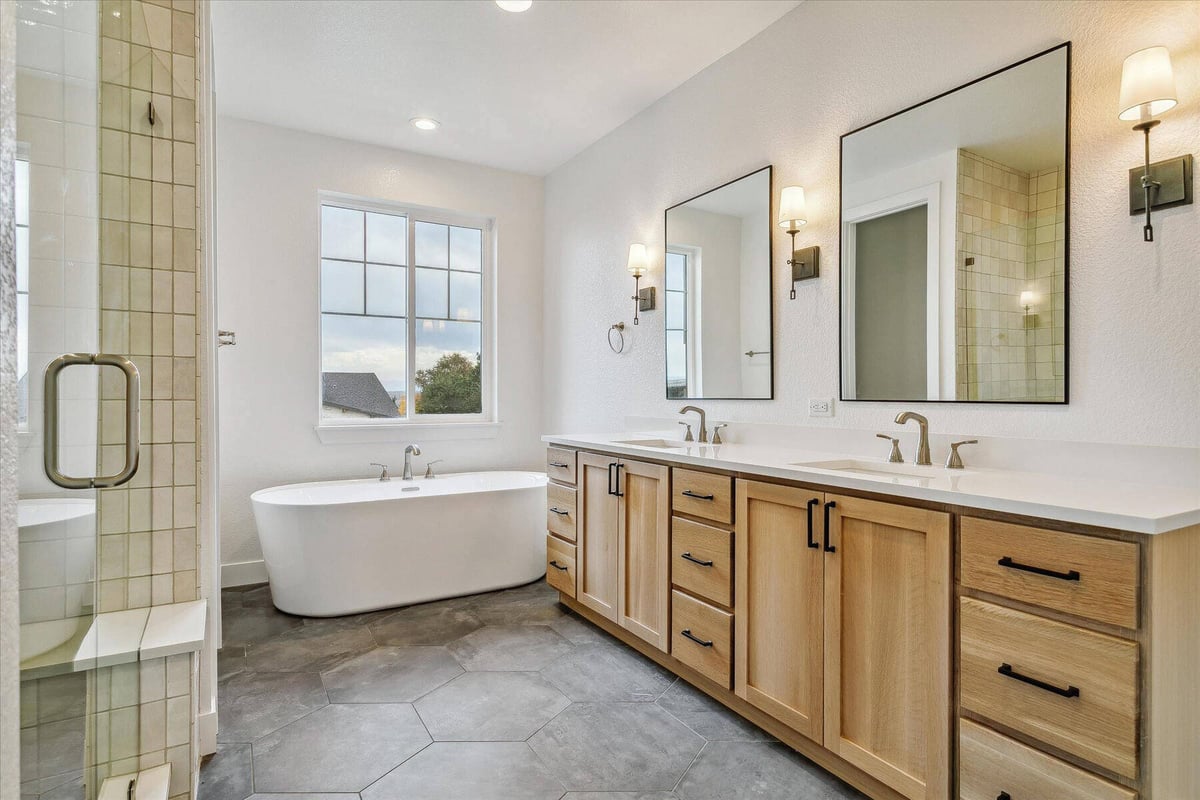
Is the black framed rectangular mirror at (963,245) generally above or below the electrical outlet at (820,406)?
above

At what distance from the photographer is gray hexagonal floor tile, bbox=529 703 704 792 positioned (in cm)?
183

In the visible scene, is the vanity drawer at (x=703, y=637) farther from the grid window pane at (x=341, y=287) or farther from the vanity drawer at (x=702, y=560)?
the grid window pane at (x=341, y=287)

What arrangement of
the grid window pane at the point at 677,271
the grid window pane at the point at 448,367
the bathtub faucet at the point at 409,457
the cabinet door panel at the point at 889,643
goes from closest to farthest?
1. the cabinet door panel at the point at 889,643
2. the grid window pane at the point at 677,271
3. the bathtub faucet at the point at 409,457
4. the grid window pane at the point at 448,367

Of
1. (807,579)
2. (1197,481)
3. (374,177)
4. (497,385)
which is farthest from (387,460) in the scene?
(1197,481)

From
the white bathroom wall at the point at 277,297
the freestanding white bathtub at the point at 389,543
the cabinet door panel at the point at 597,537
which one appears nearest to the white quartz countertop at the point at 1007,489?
the cabinet door panel at the point at 597,537

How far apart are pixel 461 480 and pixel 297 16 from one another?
262 cm

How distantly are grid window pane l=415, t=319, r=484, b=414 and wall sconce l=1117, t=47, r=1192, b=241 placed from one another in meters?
3.67

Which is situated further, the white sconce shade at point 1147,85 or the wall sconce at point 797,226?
the wall sconce at point 797,226

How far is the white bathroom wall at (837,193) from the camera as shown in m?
1.62

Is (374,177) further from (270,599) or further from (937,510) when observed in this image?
(937,510)

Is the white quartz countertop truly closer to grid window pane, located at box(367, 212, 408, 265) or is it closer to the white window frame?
the white window frame

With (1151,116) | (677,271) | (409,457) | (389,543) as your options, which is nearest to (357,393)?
(409,457)

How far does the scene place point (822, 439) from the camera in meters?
2.49

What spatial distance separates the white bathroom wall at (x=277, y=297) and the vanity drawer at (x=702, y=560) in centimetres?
153
